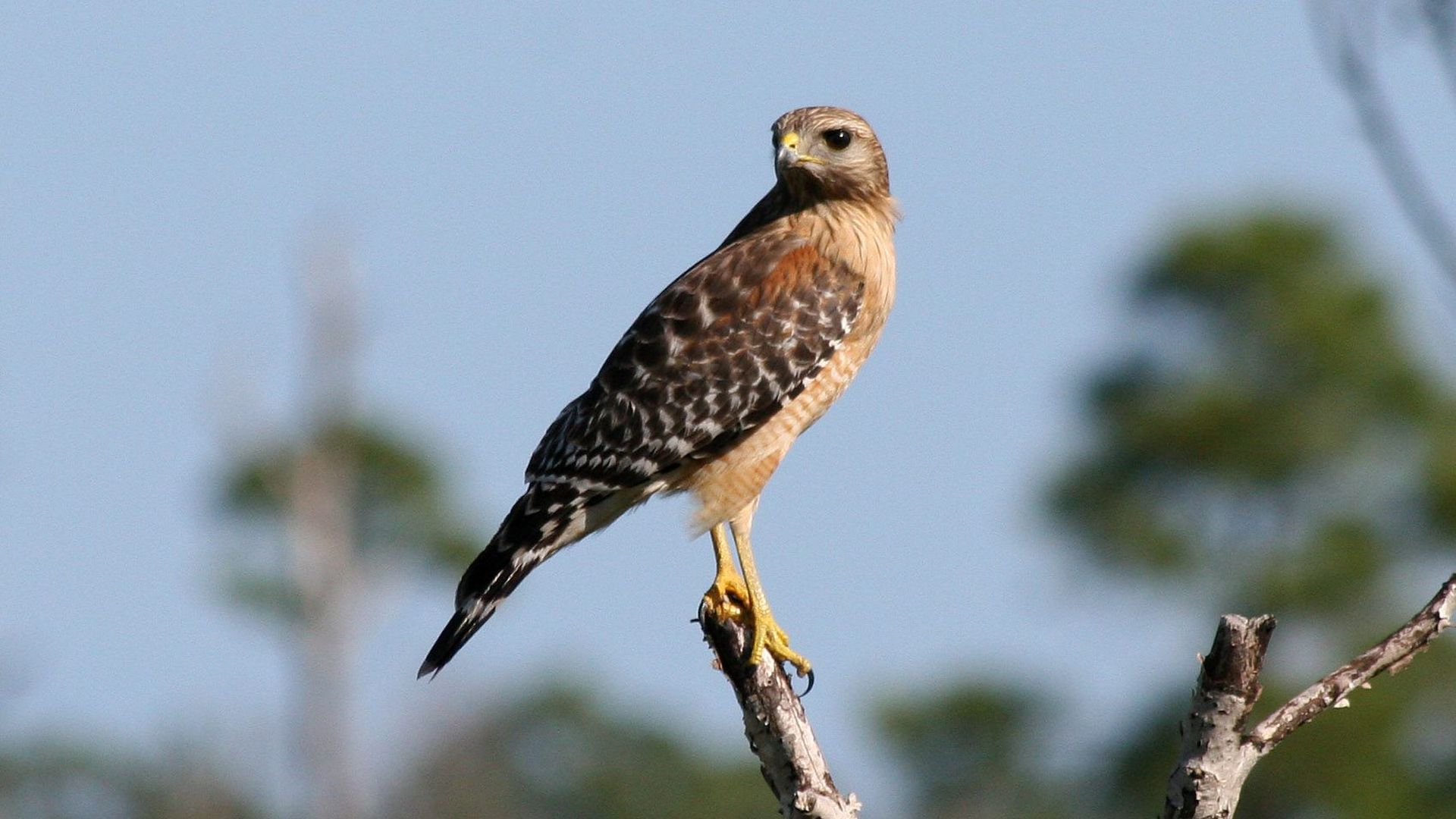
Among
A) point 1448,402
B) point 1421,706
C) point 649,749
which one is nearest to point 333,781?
point 1421,706

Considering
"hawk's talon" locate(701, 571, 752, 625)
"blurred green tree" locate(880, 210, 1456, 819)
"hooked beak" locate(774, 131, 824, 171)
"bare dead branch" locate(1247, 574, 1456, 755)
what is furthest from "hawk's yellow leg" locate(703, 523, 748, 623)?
"blurred green tree" locate(880, 210, 1456, 819)

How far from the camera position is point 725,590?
332 inches

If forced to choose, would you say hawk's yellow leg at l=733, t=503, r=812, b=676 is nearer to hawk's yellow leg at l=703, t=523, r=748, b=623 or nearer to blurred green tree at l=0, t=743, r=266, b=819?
hawk's yellow leg at l=703, t=523, r=748, b=623

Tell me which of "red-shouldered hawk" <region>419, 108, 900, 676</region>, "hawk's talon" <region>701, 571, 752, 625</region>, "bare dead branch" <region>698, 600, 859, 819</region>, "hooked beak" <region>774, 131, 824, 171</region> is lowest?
"bare dead branch" <region>698, 600, 859, 819</region>

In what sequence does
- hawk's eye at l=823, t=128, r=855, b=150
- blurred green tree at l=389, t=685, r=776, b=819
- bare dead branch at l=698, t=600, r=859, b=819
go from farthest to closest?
1. blurred green tree at l=389, t=685, r=776, b=819
2. hawk's eye at l=823, t=128, r=855, b=150
3. bare dead branch at l=698, t=600, r=859, b=819

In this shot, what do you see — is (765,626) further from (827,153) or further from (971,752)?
(971,752)

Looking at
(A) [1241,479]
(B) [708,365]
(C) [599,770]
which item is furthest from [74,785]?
(B) [708,365]

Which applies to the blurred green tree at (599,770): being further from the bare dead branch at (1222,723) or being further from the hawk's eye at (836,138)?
the bare dead branch at (1222,723)

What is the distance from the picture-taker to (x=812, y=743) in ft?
23.9

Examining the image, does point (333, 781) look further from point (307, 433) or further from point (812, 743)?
point (812, 743)

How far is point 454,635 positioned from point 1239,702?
121 inches

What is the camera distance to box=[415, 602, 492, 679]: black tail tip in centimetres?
820

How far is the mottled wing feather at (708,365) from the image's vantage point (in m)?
8.79

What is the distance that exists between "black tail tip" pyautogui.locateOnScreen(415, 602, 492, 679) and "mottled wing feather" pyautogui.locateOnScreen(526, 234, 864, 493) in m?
0.70
